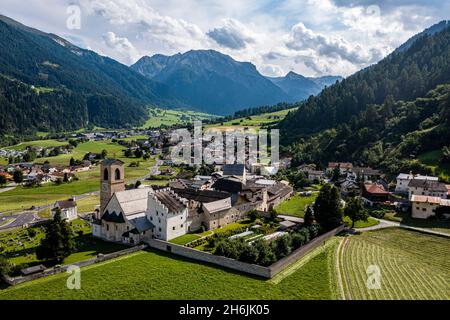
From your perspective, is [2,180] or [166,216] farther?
[2,180]

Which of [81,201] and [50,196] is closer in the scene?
[81,201]

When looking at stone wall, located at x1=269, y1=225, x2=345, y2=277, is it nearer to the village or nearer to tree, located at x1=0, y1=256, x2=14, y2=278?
the village

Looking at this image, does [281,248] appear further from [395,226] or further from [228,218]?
[395,226]

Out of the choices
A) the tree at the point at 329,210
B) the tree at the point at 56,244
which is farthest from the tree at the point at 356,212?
the tree at the point at 56,244

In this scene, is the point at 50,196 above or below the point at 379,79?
below

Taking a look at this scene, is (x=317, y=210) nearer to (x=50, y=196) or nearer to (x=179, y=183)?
(x=179, y=183)

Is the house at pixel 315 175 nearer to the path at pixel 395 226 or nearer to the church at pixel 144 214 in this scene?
the path at pixel 395 226

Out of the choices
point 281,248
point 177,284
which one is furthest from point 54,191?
point 281,248

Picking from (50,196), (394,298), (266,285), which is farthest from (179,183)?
(394,298)
